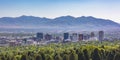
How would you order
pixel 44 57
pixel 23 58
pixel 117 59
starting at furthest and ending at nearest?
pixel 44 57
pixel 23 58
pixel 117 59

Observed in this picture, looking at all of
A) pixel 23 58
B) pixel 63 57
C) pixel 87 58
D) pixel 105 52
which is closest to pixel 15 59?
pixel 23 58

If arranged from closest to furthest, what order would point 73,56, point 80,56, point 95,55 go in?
1. point 73,56
2. point 80,56
3. point 95,55

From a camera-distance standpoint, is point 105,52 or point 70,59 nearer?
point 70,59

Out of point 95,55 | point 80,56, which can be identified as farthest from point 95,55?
point 80,56

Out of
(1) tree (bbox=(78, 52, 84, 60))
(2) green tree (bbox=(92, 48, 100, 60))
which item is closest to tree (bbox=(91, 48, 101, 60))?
(2) green tree (bbox=(92, 48, 100, 60))

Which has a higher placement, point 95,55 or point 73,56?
point 73,56

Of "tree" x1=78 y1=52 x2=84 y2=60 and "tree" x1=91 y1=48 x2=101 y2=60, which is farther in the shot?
"tree" x1=91 y1=48 x2=101 y2=60

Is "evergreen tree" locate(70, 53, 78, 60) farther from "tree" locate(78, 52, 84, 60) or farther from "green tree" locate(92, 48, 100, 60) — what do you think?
"green tree" locate(92, 48, 100, 60)

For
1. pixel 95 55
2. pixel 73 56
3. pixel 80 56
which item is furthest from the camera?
pixel 95 55

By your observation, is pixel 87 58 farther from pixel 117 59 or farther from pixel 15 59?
pixel 15 59

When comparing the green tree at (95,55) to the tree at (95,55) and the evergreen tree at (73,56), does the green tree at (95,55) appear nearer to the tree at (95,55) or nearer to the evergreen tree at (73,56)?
the tree at (95,55)

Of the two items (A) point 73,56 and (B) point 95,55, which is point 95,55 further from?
(A) point 73,56
